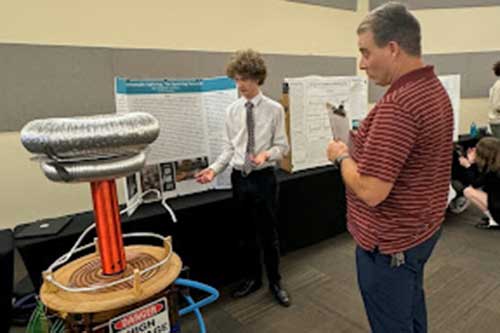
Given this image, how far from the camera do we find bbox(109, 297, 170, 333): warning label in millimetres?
839

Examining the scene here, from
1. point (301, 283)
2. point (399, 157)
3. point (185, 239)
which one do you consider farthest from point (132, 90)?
point (301, 283)

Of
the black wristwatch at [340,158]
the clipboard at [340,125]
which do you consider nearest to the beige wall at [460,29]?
the clipboard at [340,125]

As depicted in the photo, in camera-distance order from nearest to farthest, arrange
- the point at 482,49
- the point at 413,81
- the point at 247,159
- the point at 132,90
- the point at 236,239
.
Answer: the point at 413,81 < the point at 132,90 < the point at 247,159 < the point at 236,239 < the point at 482,49

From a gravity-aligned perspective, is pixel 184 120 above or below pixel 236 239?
above

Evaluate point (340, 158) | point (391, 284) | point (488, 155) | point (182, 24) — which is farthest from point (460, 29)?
point (391, 284)

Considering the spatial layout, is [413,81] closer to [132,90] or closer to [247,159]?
[247,159]

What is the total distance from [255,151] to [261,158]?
147mm

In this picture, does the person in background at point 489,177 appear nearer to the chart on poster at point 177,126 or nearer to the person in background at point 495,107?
the person in background at point 495,107

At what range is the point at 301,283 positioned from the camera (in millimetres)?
2426

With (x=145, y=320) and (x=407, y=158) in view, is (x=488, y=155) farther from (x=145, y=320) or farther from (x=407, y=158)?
(x=145, y=320)

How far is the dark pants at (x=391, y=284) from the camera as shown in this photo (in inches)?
43.9

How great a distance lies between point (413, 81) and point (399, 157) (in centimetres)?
23

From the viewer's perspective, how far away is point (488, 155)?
274 cm

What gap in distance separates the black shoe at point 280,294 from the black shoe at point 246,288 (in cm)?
12
